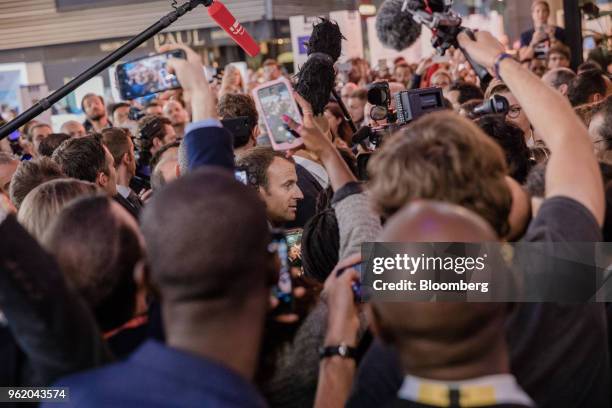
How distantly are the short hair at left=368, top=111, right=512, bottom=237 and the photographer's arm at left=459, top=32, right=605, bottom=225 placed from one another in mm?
190

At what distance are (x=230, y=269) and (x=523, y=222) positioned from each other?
31.4 inches

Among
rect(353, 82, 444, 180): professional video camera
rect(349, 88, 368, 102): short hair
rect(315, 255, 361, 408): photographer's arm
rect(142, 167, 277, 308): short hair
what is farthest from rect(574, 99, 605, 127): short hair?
rect(349, 88, 368, 102): short hair

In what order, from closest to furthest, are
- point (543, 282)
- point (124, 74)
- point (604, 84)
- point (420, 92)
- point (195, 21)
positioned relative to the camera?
point (543, 282)
point (124, 74)
point (420, 92)
point (604, 84)
point (195, 21)

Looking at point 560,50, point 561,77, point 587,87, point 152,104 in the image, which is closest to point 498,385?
point 587,87

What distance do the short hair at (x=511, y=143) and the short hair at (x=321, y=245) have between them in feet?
1.96

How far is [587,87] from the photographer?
17.4 feet

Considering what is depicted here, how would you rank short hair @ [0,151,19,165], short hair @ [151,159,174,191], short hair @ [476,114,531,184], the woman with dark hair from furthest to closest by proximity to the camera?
1. the woman with dark hair
2. short hair @ [0,151,19,165]
3. short hair @ [151,159,174,191]
4. short hair @ [476,114,531,184]

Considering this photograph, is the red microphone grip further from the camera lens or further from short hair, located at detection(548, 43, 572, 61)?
short hair, located at detection(548, 43, 572, 61)

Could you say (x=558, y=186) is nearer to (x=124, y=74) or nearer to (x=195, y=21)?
(x=124, y=74)

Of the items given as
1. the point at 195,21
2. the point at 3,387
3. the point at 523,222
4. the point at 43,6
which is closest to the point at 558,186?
the point at 523,222

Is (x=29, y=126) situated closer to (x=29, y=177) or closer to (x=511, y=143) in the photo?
(x=29, y=177)

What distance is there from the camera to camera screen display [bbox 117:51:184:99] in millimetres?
2750

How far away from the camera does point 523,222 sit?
187 centimetres

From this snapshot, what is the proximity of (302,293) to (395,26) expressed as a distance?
2.34 metres
